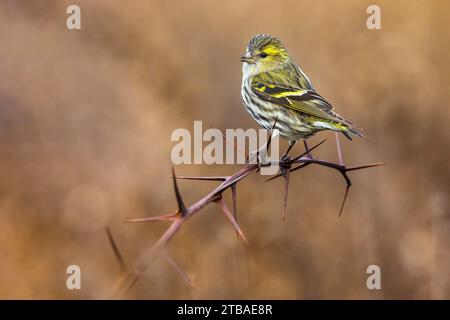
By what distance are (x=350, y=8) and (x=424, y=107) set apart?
1.93m

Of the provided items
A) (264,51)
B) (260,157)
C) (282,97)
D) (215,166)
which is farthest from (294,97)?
(215,166)

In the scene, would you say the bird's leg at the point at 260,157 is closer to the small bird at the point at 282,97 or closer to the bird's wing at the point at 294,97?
the small bird at the point at 282,97

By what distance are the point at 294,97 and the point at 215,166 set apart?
4008mm

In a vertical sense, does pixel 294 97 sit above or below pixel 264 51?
below

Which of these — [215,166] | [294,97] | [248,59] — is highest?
[248,59]

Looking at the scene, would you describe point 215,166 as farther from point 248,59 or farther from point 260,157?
point 260,157

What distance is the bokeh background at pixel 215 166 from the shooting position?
29.1ft

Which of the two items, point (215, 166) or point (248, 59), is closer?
point (248, 59)

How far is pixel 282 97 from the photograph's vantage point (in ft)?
18.7

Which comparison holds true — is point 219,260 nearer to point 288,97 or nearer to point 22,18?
point 288,97

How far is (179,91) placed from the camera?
31.8 ft

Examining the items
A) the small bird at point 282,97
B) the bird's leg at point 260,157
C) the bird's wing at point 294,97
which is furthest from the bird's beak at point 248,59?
the bird's leg at point 260,157

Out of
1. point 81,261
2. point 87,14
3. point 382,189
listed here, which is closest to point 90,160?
point 81,261

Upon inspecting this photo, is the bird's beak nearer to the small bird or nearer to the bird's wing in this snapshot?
the small bird
